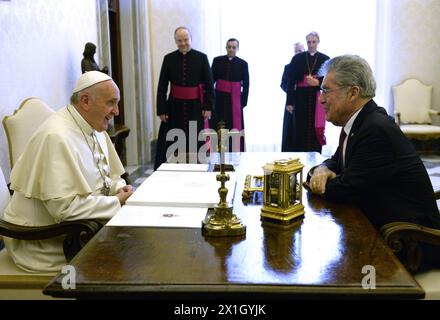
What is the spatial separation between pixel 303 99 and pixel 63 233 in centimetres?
539

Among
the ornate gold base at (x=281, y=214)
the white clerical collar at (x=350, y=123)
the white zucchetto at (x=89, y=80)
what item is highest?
the white zucchetto at (x=89, y=80)

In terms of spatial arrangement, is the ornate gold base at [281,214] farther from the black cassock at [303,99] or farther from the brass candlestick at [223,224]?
the black cassock at [303,99]

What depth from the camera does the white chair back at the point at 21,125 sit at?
11.0ft

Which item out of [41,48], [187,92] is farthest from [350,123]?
[187,92]

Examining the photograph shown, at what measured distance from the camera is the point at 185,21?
827cm

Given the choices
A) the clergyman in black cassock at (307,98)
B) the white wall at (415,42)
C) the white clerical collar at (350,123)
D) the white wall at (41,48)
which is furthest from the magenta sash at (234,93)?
the white clerical collar at (350,123)

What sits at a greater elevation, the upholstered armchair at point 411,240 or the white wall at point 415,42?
the white wall at point 415,42

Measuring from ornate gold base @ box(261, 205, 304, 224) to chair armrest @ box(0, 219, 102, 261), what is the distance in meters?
0.72

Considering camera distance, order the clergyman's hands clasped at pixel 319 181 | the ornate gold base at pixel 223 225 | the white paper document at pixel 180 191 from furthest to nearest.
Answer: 1. the clergyman's hands clasped at pixel 319 181
2. the white paper document at pixel 180 191
3. the ornate gold base at pixel 223 225

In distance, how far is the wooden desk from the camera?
4.66 ft

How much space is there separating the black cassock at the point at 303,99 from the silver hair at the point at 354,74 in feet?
15.7

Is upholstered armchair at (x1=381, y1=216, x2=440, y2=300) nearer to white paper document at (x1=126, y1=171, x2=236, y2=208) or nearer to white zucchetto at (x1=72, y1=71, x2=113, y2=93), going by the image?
white paper document at (x1=126, y1=171, x2=236, y2=208)

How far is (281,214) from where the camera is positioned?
1.96 metres
